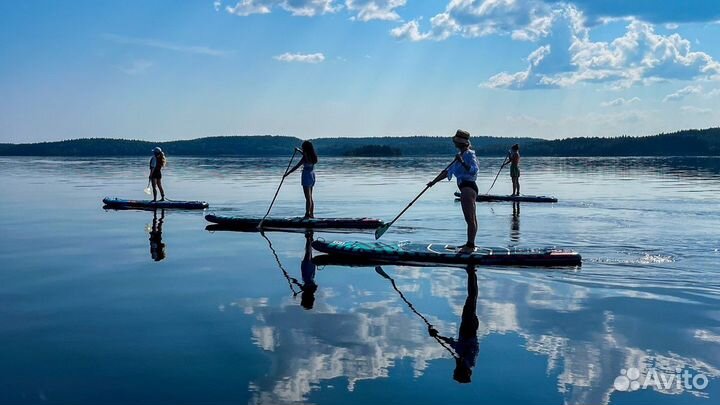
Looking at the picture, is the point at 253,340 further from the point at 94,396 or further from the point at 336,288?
the point at 336,288

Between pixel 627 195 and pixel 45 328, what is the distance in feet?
99.7

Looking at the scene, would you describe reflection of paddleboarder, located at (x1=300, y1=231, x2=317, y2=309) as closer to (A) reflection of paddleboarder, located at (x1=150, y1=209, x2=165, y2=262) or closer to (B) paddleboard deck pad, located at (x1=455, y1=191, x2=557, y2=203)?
(A) reflection of paddleboarder, located at (x1=150, y1=209, x2=165, y2=262)

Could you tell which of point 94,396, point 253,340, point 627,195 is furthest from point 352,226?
point 627,195

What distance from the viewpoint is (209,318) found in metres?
9.19

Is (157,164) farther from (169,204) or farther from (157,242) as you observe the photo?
(157,242)

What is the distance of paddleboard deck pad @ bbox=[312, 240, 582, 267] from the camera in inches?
514

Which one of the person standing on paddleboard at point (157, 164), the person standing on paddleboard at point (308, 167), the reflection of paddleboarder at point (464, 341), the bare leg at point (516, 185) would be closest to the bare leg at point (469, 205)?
the reflection of paddleboarder at point (464, 341)

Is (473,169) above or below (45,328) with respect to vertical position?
above

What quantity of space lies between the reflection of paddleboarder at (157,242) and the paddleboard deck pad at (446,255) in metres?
3.54

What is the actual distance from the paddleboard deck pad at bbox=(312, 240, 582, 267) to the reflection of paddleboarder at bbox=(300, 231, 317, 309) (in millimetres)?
613

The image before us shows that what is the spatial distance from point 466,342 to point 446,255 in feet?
16.7

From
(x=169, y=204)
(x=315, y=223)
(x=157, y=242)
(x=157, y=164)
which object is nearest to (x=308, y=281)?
(x=157, y=242)

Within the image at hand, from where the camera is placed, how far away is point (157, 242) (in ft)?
55.5

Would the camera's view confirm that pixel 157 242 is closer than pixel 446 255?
No
